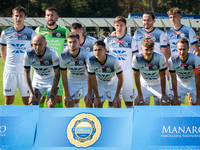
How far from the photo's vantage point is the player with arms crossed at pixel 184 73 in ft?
16.6

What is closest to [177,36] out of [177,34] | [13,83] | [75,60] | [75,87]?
[177,34]

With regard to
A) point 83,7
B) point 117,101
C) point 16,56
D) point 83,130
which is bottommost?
point 83,130

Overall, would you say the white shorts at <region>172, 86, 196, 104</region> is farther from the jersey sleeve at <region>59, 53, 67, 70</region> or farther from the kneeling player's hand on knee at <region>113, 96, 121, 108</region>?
the jersey sleeve at <region>59, 53, 67, 70</region>

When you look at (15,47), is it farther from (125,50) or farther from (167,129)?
(167,129)

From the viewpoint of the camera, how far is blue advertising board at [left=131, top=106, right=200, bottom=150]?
3.68 m

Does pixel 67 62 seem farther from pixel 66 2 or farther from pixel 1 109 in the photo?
pixel 66 2

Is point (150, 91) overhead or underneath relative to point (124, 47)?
underneath

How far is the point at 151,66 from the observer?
518 centimetres

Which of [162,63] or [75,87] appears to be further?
[75,87]

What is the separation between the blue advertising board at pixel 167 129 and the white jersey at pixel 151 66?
147cm

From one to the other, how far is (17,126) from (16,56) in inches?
91.9

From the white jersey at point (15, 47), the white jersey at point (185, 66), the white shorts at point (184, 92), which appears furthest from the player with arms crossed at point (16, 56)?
the white shorts at point (184, 92)

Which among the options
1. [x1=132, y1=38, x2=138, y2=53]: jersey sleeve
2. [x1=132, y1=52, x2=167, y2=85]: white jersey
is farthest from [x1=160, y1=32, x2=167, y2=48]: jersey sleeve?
[x1=132, y1=52, x2=167, y2=85]: white jersey

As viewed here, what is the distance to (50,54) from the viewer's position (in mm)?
5113
